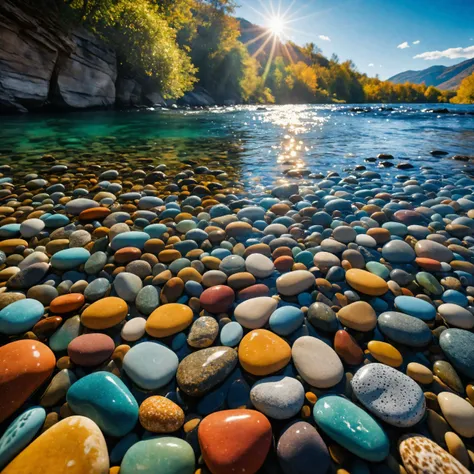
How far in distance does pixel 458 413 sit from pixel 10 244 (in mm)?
3284

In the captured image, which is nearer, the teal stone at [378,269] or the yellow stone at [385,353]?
the yellow stone at [385,353]

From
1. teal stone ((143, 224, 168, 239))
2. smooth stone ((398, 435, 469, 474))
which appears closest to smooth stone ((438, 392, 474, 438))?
smooth stone ((398, 435, 469, 474))

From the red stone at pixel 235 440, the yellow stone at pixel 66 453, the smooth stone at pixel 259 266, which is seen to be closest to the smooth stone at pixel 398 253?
the smooth stone at pixel 259 266

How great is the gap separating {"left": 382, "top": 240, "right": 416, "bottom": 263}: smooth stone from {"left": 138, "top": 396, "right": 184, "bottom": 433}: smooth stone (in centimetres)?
205

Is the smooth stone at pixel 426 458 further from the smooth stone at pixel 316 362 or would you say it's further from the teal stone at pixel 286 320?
the teal stone at pixel 286 320

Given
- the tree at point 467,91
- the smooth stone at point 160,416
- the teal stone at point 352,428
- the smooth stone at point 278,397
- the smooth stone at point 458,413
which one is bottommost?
the smooth stone at point 160,416

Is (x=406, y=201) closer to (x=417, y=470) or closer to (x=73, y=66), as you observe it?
(x=417, y=470)

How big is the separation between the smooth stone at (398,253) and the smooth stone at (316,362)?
1271 mm

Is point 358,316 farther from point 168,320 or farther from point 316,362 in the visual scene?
point 168,320

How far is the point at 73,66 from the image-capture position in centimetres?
1823

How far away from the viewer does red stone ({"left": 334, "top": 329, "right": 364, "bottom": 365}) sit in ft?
→ 4.68

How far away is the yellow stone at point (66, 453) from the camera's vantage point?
95 centimetres

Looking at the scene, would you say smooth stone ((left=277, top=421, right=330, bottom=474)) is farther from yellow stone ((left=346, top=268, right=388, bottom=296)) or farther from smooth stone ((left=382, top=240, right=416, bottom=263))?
smooth stone ((left=382, top=240, right=416, bottom=263))

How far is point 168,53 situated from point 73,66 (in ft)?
29.2
